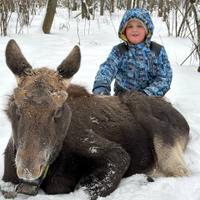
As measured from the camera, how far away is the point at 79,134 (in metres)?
5.09

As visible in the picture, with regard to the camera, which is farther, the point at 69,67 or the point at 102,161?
the point at 102,161

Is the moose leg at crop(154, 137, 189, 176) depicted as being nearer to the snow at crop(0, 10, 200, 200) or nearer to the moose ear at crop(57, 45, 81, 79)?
the snow at crop(0, 10, 200, 200)

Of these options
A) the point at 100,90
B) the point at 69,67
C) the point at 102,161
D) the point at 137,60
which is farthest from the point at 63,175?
the point at 137,60

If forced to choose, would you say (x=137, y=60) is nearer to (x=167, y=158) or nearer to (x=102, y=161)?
(x=167, y=158)

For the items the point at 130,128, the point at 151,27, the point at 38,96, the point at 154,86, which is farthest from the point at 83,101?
the point at 151,27

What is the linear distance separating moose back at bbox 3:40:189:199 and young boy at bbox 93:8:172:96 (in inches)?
52.5

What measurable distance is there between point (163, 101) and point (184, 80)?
141 inches

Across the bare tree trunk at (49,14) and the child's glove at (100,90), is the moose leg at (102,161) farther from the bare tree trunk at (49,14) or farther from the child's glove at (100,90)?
the bare tree trunk at (49,14)

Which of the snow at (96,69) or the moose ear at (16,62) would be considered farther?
the snow at (96,69)

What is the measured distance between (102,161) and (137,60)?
2947mm

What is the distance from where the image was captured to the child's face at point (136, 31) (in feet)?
24.4

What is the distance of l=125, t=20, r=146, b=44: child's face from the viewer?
293 inches

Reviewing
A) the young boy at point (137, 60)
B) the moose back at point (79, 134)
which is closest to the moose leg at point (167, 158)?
the moose back at point (79, 134)

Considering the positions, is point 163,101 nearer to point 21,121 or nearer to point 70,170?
point 70,170
